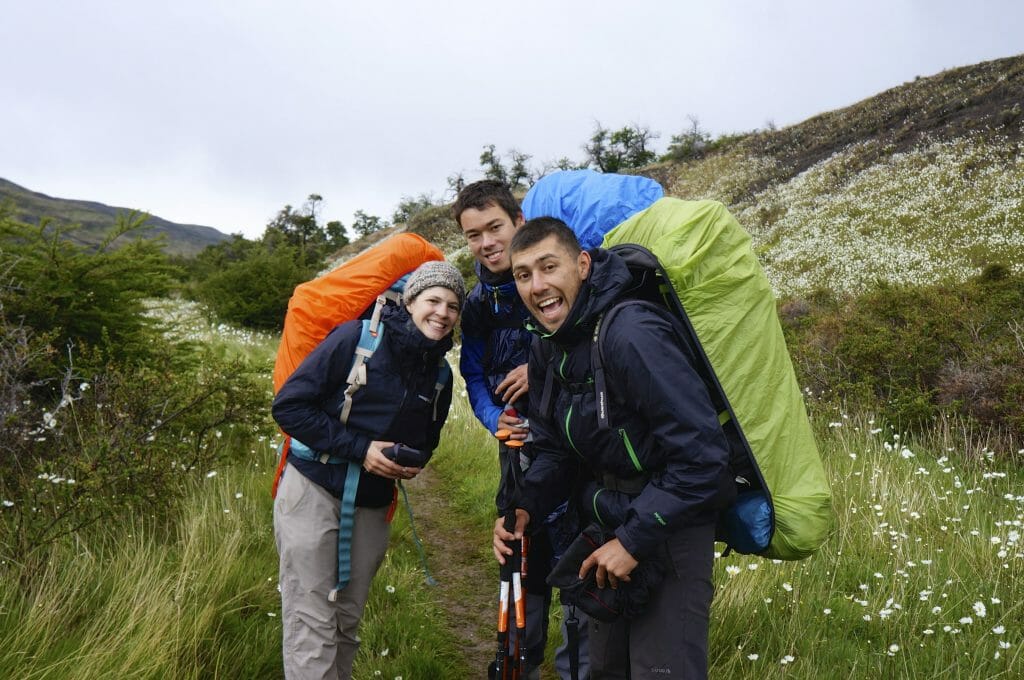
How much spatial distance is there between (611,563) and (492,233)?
5.71ft

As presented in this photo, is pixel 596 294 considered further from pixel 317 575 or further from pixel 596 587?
pixel 317 575

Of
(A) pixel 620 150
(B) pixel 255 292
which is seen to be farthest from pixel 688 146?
(B) pixel 255 292

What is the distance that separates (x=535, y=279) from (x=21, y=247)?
546cm

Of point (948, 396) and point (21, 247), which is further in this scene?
point (948, 396)

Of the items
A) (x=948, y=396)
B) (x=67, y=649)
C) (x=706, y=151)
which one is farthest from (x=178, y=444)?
(x=706, y=151)

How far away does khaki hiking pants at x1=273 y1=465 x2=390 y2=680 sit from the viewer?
290cm

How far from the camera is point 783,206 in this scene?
103 ft

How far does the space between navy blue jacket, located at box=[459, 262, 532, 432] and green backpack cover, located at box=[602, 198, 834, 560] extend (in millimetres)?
1081

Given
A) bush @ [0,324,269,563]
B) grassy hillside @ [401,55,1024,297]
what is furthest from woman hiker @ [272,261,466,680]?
grassy hillside @ [401,55,1024,297]

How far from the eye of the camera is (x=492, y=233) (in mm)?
3301

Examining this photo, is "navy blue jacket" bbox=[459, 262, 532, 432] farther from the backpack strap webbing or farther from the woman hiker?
the backpack strap webbing

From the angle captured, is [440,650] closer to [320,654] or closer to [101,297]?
[320,654]

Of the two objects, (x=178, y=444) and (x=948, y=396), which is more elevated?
(x=178, y=444)

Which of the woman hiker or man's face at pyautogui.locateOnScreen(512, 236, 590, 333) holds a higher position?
man's face at pyautogui.locateOnScreen(512, 236, 590, 333)
